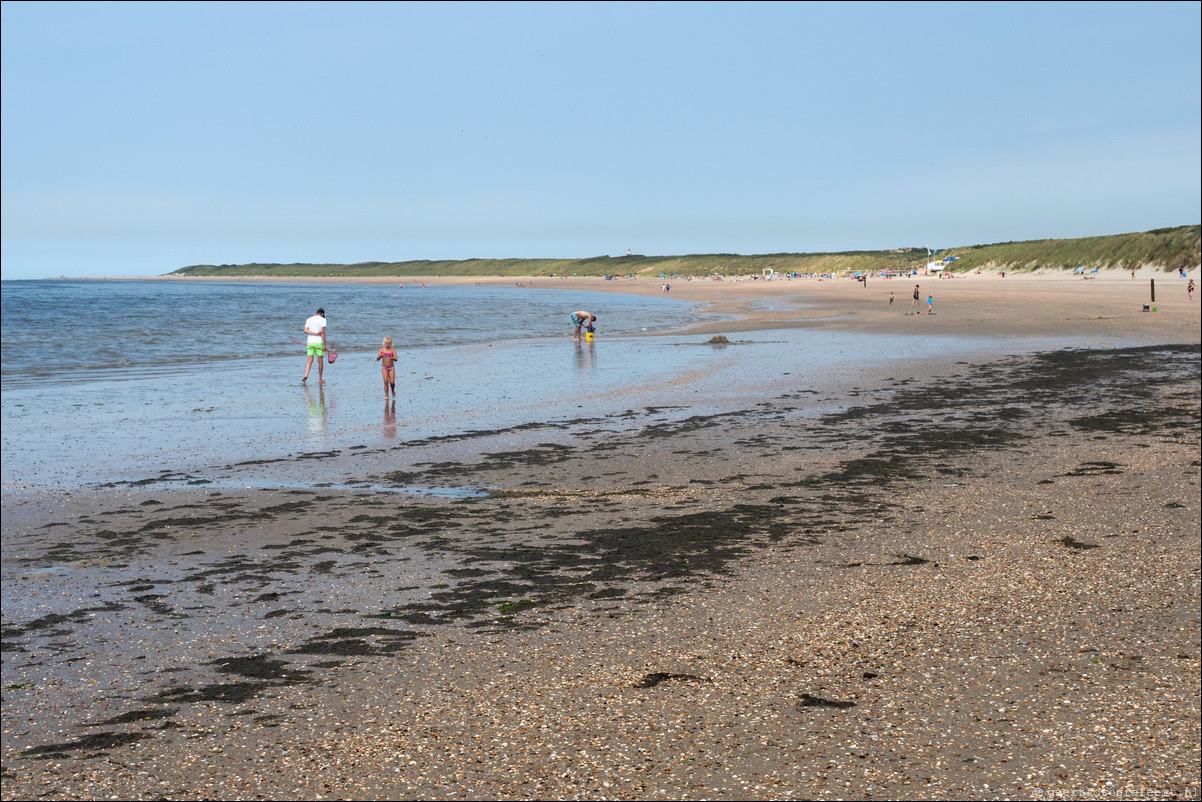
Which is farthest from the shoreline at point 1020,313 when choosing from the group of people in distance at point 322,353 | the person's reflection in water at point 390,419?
the person's reflection in water at point 390,419

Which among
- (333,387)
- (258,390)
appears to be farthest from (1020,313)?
(258,390)

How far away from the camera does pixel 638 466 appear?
A: 12953 mm

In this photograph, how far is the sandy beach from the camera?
5109 millimetres

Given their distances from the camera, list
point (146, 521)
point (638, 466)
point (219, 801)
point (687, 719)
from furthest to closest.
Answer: point (638, 466) → point (146, 521) → point (687, 719) → point (219, 801)

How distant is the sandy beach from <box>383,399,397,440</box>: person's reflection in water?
2.99 metres

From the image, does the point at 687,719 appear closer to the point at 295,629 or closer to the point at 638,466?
the point at 295,629

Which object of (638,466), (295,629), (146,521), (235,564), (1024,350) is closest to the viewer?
(295,629)

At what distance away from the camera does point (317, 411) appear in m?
19.7

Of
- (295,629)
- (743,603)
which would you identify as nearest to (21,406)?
(295,629)

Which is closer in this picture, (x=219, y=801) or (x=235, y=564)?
(x=219, y=801)

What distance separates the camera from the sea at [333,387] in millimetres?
15430

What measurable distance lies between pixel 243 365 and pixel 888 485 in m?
25.4

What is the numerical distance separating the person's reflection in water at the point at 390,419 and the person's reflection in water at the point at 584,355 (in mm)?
8699

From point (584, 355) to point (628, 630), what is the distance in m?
26.1
